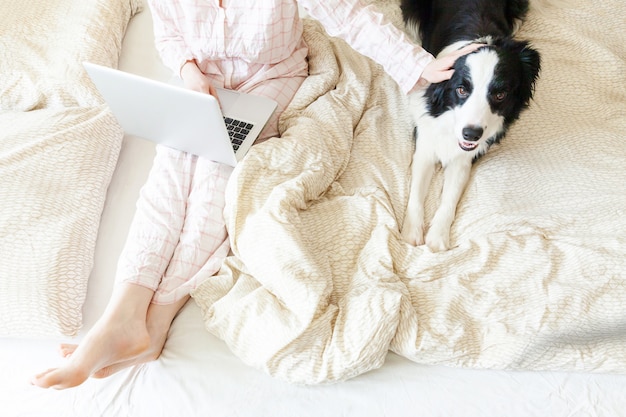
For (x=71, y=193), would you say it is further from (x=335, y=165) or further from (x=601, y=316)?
(x=601, y=316)

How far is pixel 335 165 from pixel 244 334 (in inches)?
23.2

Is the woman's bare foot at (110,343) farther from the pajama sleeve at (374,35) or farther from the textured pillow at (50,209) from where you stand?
the pajama sleeve at (374,35)

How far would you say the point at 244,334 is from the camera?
1.13 m

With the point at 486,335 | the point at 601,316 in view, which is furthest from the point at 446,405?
the point at 601,316

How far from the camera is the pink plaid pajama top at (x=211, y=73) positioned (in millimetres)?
1226

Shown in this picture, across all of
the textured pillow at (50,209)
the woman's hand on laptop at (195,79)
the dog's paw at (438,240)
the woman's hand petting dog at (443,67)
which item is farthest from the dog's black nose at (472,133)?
the textured pillow at (50,209)

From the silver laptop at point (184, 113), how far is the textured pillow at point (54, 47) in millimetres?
427

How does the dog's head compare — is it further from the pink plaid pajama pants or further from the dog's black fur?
the pink plaid pajama pants

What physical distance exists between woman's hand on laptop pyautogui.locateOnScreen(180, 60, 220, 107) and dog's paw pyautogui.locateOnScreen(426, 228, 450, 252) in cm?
78

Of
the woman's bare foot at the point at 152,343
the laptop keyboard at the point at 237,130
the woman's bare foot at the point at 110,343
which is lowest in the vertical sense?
the woman's bare foot at the point at 152,343

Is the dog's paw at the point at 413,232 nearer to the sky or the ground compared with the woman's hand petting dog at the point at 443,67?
nearer to the ground

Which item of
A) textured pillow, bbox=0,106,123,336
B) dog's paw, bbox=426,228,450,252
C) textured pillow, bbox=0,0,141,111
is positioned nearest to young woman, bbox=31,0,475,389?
textured pillow, bbox=0,106,123,336

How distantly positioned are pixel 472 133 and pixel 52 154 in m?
1.23

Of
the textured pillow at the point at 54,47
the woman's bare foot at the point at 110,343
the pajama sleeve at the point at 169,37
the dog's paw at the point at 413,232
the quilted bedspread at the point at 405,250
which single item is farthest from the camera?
the textured pillow at the point at 54,47
